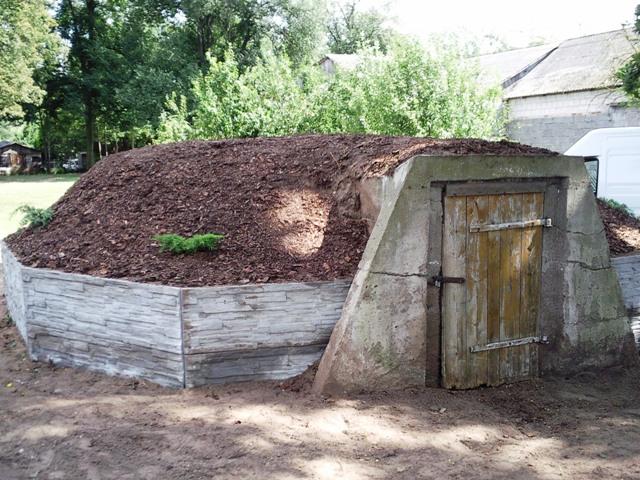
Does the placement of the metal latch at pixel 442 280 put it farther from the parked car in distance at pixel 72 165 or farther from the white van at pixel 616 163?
the parked car in distance at pixel 72 165

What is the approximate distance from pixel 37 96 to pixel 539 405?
41.2m

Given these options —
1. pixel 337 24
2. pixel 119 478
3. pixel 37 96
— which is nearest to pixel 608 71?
pixel 119 478

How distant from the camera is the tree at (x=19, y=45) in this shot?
35125 mm

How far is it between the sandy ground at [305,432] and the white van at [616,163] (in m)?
6.42

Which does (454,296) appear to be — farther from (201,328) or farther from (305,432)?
(201,328)

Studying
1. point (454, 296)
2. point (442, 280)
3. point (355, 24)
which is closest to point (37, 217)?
point (442, 280)

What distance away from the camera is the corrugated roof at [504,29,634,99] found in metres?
23.8

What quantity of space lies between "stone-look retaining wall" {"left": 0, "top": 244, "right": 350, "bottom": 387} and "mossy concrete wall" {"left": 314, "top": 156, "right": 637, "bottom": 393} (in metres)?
0.28

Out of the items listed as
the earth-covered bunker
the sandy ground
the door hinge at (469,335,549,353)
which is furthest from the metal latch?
the sandy ground

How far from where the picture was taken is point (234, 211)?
6551mm

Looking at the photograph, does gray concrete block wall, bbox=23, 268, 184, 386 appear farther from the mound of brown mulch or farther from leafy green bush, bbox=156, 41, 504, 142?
leafy green bush, bbox=156, 41, 504, 142

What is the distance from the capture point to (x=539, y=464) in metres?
4.18

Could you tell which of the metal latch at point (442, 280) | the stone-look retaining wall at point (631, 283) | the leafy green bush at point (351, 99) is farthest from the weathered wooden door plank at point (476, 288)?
the leafy green bush at point (351, 99)

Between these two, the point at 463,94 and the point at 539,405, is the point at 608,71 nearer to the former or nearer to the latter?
the point at 463,94
